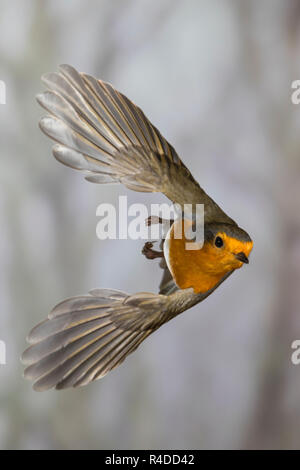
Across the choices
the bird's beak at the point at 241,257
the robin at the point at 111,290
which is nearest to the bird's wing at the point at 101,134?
the robin at the point at 111,290

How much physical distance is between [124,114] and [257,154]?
0.75ft

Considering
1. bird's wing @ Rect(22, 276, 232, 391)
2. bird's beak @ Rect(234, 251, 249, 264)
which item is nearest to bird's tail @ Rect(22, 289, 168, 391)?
bird's wing @ Rect(22, 276, 232, 391)

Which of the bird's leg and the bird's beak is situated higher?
the bird's leg

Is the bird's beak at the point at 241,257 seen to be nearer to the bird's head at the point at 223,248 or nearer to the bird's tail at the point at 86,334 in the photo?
the bird's head at the point at 223,248

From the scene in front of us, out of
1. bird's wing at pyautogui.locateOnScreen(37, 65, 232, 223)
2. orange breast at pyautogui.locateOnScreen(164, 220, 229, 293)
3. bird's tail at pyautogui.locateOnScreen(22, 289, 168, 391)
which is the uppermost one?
bird's wing at pyautogui.locateOnScreen(37, 65, 232, 223)

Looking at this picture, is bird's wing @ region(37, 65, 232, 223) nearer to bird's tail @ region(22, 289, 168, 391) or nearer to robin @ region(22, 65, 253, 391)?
robin @ region(22, 65, 253, 391)

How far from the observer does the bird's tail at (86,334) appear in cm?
66

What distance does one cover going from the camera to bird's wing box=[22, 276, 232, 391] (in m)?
0.66

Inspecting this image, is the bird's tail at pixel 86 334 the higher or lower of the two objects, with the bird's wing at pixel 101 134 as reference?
lower

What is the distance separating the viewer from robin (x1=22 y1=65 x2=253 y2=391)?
25.4 inches

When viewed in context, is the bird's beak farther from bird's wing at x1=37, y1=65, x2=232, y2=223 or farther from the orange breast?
bird's wing at x1=37, y1=65, x2=232, y2=223

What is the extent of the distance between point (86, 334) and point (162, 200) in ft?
0.66

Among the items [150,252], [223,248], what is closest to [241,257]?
[223,248]

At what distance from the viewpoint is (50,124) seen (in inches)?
25.4
